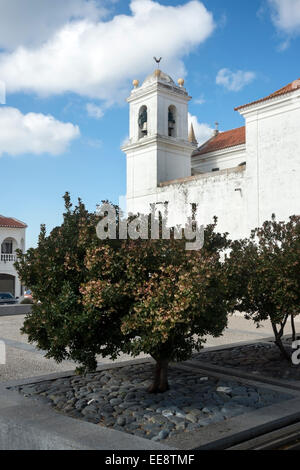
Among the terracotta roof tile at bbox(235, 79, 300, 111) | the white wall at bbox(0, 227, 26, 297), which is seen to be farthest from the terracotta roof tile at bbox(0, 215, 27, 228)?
the terracotta roof tile at bbox(235, 79, 300, 111)

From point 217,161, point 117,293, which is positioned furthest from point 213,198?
point 117,293

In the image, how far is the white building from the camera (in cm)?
4316

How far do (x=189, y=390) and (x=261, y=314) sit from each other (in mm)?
2756

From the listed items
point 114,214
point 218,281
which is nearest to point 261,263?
point 218,281

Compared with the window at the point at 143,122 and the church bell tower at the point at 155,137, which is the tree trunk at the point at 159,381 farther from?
the window at the point at 143,122

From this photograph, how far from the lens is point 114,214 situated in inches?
295

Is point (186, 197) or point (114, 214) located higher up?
point (186, 197)

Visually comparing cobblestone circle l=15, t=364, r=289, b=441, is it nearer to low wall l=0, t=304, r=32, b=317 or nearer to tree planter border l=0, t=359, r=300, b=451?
tree planter border l=0, t=359, r=300, b=451

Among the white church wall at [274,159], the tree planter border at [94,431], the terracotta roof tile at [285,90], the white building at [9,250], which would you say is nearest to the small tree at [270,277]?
the tree planter border at [94,431]

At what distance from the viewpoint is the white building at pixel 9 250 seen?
43156 mm

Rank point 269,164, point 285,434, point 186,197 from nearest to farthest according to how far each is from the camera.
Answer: point 285,434 → point 269,164 → point 186,197

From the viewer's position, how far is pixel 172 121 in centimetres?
3122

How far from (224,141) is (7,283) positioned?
2411 centimetres
